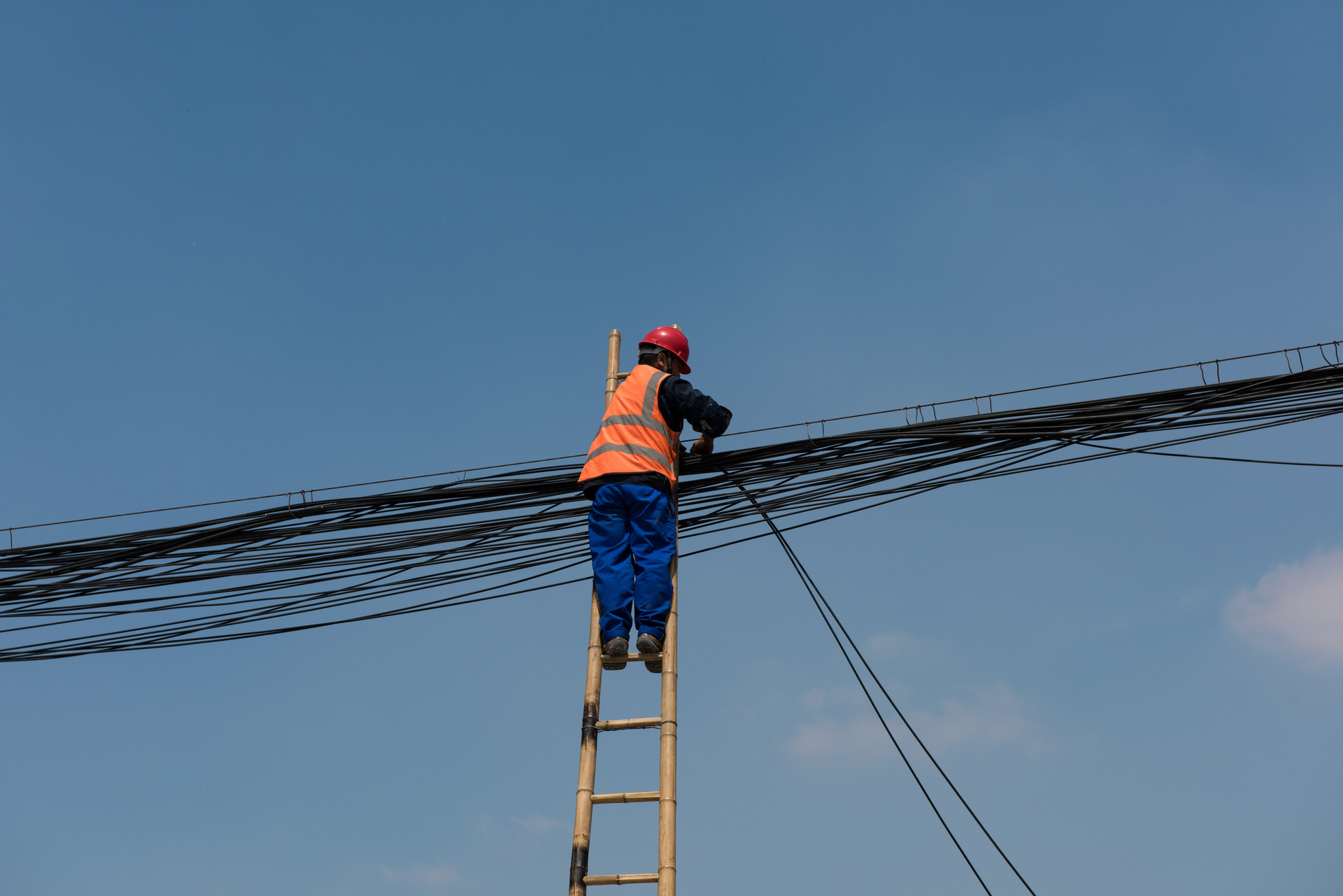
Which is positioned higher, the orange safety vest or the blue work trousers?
the orange safety vest

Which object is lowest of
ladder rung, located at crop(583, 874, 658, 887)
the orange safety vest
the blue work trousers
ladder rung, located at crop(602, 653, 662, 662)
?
ladder rung, located at crop(583, 874, 658, 887)

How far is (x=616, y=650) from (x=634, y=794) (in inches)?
27.5

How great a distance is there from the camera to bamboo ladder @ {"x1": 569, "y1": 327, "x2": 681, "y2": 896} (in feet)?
16.5

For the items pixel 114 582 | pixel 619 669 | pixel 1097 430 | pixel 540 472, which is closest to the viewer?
pixel 619 669

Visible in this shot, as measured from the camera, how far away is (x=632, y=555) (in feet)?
19.5

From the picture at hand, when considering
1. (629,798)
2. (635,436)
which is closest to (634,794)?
(629,798)

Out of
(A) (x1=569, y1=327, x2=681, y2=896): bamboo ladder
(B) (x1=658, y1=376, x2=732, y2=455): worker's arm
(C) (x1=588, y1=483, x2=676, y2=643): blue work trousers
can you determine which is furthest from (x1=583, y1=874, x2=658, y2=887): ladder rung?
(B) (x1=658, y1=376, x2=732, y2=455): worker's arm

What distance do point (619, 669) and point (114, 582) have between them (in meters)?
3.46

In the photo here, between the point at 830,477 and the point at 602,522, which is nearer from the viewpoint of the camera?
the point at 602,522

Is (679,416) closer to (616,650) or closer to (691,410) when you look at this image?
(691,410)

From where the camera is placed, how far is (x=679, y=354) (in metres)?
6.64

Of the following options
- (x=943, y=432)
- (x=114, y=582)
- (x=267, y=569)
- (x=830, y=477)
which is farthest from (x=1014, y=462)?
(x=114, y=582)

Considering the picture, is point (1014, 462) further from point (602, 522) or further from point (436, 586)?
point (436, 586)

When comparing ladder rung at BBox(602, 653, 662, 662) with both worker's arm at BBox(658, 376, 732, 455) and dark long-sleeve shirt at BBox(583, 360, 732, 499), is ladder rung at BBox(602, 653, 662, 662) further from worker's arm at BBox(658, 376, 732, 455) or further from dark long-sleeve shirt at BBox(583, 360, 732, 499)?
worker's arm at BBox(658, 376, 732, 455)
